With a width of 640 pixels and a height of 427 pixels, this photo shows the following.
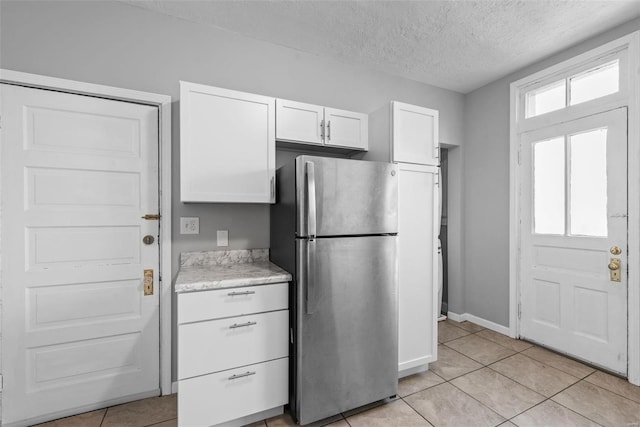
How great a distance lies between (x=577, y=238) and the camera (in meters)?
2.49

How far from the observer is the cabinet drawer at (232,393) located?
5.01 ft

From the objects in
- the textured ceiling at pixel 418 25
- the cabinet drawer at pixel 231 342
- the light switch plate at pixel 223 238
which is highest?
the textured ceiling at pixel 418 25

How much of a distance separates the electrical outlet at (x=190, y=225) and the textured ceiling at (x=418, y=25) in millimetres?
1507

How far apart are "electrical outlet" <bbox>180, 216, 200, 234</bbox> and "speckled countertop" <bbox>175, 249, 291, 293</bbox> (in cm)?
16

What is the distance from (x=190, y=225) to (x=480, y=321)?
3.29 meters

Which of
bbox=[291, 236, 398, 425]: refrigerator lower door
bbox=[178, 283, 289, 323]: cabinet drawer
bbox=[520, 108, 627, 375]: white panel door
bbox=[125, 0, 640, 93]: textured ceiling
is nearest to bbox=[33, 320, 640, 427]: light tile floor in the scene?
bbox=[291, 236, 398, 425]: refrigerator lower door

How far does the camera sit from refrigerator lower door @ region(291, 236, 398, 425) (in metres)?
1.67

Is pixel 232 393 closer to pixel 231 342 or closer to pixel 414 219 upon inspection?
Answer: pixel 231 342

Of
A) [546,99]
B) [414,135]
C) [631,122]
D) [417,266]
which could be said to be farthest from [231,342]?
[546,99]

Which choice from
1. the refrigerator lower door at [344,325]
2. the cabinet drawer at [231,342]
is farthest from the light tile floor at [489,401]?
the cabinet drawer at [231,342]

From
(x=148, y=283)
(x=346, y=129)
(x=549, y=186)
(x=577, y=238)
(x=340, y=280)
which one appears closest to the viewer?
(x=340, y=280)

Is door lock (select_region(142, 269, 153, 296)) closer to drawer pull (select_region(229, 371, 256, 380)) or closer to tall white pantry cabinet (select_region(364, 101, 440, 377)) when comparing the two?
drawer pull (select_region(229, 371, 256, 380))

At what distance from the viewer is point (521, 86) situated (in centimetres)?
290

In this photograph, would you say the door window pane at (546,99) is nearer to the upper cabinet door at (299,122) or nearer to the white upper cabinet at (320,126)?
the white upper cabinet at (320,126)
